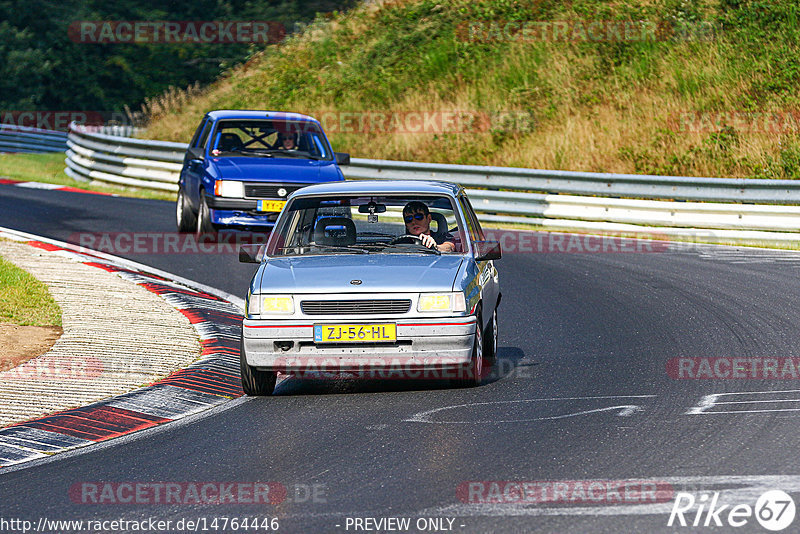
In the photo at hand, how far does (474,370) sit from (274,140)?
10343 mm

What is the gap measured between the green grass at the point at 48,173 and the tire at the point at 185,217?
20.8 feet

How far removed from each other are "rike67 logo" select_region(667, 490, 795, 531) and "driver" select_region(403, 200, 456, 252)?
430cm

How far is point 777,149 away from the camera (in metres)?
23.0

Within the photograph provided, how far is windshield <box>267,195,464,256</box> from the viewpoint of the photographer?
31.0 feet

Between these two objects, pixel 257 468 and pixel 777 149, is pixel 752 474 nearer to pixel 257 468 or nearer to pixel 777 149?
pixel 257 468

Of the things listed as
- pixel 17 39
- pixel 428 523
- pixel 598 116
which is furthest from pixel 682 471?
pixel 17 39

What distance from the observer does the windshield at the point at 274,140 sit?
59.3 feet

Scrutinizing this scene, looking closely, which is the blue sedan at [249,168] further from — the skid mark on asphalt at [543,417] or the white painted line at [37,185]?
the skid mark on asphalt at [543,417]

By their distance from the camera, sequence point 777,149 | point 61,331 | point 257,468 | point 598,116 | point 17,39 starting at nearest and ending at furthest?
point 257,468, point 61,331, point 777,149, point 598,116, point 17,39

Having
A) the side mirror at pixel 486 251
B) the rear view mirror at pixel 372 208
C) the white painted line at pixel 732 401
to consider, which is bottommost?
the white painted line at pixel 732 401

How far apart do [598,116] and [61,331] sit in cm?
1812

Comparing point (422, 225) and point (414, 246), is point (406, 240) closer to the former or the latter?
point (414, 246)

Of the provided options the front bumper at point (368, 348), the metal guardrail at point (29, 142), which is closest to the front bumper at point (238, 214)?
the front bumper at point (368, 348)

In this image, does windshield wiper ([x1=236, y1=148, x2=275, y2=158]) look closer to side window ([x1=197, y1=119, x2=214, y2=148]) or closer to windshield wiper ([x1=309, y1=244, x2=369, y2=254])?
side window ([x1=197, y1=119, x2=214, y2=148])
